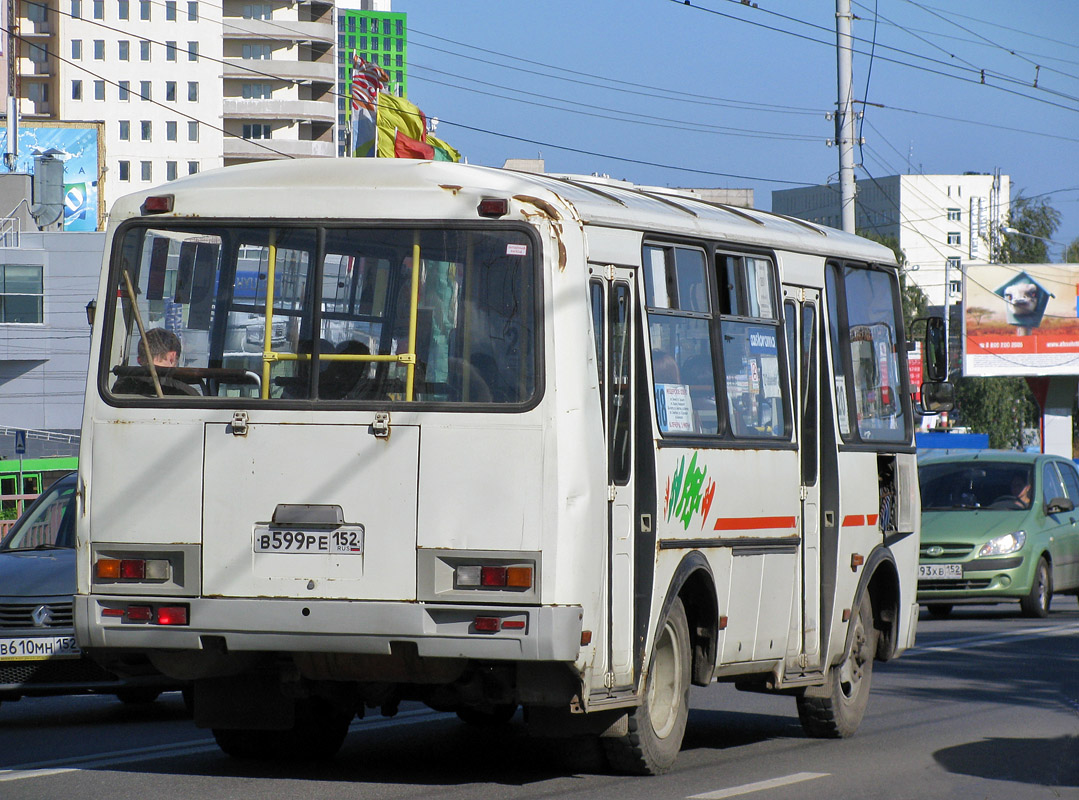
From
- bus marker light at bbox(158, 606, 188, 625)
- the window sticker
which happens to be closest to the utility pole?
the window sticker

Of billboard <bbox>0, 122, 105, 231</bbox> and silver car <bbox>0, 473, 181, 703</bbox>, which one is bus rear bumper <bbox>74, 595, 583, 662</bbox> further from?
billboard <bbox>0, 122, 105, 231</bbox>

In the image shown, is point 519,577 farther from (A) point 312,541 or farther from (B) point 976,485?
(B) point 976,485

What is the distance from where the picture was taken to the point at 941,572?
1917 cm

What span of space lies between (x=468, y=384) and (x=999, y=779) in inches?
130

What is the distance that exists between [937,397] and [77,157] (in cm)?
7279

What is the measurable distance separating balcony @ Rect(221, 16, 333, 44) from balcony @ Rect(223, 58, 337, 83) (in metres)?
1.45

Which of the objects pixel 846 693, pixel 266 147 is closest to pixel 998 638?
pixel 846 693

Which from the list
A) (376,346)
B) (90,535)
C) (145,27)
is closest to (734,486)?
(376,346)

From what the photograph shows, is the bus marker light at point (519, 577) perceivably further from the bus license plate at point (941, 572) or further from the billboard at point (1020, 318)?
the billboard at point (1020, 318)

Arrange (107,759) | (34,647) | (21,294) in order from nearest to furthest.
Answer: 1. (107,759)
2. (34,647)
3. (21,294)

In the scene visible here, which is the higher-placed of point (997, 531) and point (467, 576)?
point (467, 576)

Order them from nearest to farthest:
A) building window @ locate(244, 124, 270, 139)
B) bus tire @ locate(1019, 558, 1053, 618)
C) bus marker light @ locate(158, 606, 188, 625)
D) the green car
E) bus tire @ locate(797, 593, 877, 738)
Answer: bus marker light @ locate(158, 606, 188, 625) < bus tire @ locate(797, 593, 877, 738) < the green car < bus tire @ locate(1019, 558, 1053, 618) < building window @ locate(244, 124, 270, 139)

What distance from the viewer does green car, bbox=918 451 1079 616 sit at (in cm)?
1911

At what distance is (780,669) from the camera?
375 inches
